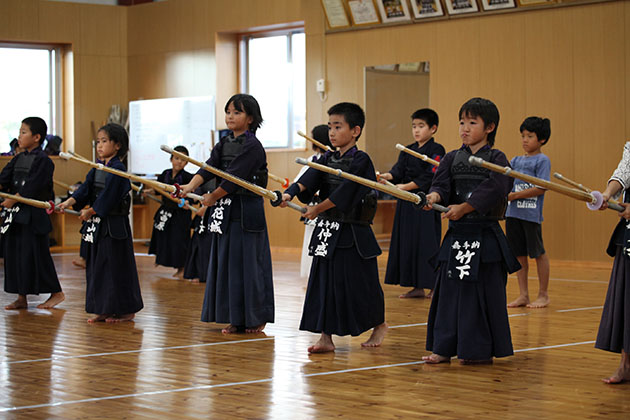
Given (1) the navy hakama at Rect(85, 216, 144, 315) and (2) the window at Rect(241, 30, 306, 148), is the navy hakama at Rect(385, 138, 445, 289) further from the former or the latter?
(2) the window at Rect(241, 30, 306, 148)

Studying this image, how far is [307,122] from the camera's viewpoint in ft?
35.4

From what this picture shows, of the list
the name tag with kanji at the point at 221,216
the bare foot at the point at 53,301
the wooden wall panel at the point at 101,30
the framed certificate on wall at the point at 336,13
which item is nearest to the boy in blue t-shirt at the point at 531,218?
the name tag with kanji at the point at 221,216

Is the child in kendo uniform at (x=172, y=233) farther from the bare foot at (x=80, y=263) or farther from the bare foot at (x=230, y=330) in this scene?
the bare foot at (x=230, y=330)

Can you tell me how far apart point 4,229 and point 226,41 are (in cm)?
648

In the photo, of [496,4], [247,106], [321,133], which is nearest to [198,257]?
[321,133]

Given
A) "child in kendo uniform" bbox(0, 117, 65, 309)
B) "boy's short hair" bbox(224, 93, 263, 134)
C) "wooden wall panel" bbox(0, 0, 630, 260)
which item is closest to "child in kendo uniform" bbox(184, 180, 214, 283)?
"child in kendo uniform" bbox(0, 117, 65, 309)

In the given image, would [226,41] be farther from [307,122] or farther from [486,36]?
[486,36]

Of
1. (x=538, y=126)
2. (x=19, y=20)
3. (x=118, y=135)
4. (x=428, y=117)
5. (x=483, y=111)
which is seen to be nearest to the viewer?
(x=483, y=111)

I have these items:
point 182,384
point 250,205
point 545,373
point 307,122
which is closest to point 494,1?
point 307,122

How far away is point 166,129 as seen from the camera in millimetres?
11844

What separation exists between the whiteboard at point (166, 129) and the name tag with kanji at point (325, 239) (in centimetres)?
721

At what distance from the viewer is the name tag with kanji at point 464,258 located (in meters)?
3.83

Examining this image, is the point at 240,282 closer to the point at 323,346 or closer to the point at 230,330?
the point at 230,330

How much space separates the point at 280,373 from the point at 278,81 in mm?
8180
